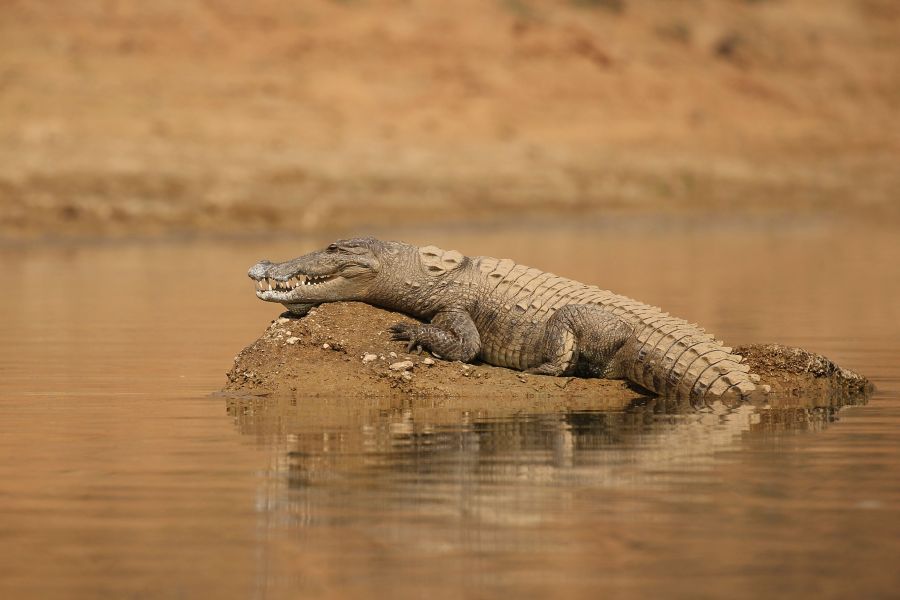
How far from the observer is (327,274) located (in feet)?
34.2

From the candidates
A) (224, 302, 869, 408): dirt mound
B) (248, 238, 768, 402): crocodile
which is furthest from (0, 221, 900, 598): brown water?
(248, 238, 768, 402): crocodile

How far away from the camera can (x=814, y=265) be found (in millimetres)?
26250

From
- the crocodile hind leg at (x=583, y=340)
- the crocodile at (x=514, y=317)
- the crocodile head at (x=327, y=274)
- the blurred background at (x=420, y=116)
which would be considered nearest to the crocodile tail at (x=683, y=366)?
the crocodile at (x=514, y=317)

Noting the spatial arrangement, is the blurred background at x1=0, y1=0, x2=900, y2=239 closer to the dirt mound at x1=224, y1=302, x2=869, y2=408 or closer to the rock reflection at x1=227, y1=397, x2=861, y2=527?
the dirt mound at x1=224, y1=302, x2=869, y2=408

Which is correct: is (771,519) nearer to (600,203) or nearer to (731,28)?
(600,203)

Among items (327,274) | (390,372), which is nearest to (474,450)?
(390,372)

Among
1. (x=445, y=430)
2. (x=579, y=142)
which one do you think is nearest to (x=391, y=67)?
(x=579, y=142)

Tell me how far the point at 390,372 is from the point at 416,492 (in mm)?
3182

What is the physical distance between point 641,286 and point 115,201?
15979 millimetres

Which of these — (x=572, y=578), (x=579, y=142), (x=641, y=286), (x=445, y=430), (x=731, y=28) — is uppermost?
(x=731, y=28)

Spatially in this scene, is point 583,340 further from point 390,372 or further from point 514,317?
point 390,372

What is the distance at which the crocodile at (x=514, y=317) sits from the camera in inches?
389

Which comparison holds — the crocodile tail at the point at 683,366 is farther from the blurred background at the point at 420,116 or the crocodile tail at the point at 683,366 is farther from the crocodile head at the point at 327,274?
the blurred background at the point at 420,116

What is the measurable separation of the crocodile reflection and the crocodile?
0.97ft
